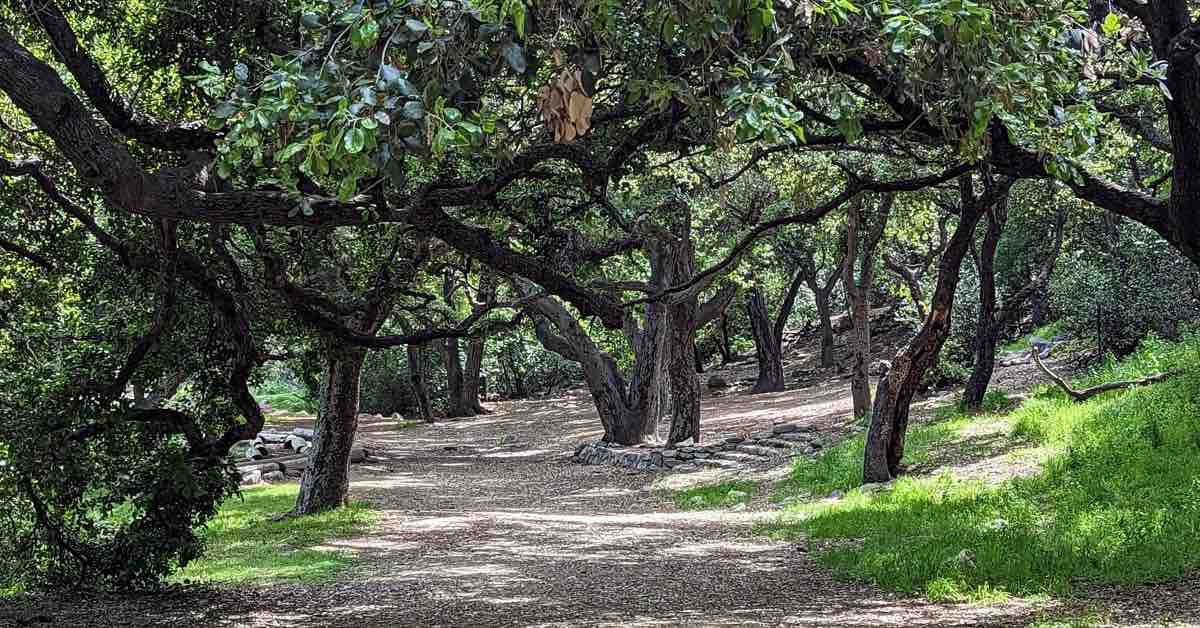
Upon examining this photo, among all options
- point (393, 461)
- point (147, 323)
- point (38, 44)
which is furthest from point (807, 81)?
point (393, 461)

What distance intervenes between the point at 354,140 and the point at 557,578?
5.93 meters

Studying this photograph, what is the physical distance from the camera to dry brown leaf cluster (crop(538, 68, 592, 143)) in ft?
12.8

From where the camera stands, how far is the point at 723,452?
17.4 metres

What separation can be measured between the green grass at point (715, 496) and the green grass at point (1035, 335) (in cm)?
1327

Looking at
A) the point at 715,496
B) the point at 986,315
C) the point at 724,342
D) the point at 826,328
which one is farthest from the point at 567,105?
the point at 724,342

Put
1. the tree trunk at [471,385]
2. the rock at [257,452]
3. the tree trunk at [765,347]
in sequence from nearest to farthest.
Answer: the rock at [257,452], the tree trunk at [765,347], the tree trunk at [471,385]

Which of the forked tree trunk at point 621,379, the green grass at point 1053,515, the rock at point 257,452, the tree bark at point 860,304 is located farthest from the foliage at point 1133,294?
the rock at point 257,452

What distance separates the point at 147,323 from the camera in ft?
25.2

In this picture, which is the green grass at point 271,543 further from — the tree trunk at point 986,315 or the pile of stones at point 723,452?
the tree trunk at point 986,315

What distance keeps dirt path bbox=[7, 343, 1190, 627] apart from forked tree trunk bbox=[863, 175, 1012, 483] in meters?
1.45

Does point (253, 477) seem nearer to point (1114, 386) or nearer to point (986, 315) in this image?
point (986, 315)

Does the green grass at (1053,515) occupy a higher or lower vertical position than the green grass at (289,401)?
lower

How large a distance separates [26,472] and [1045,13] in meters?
7.03

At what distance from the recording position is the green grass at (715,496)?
13227 millimetres
